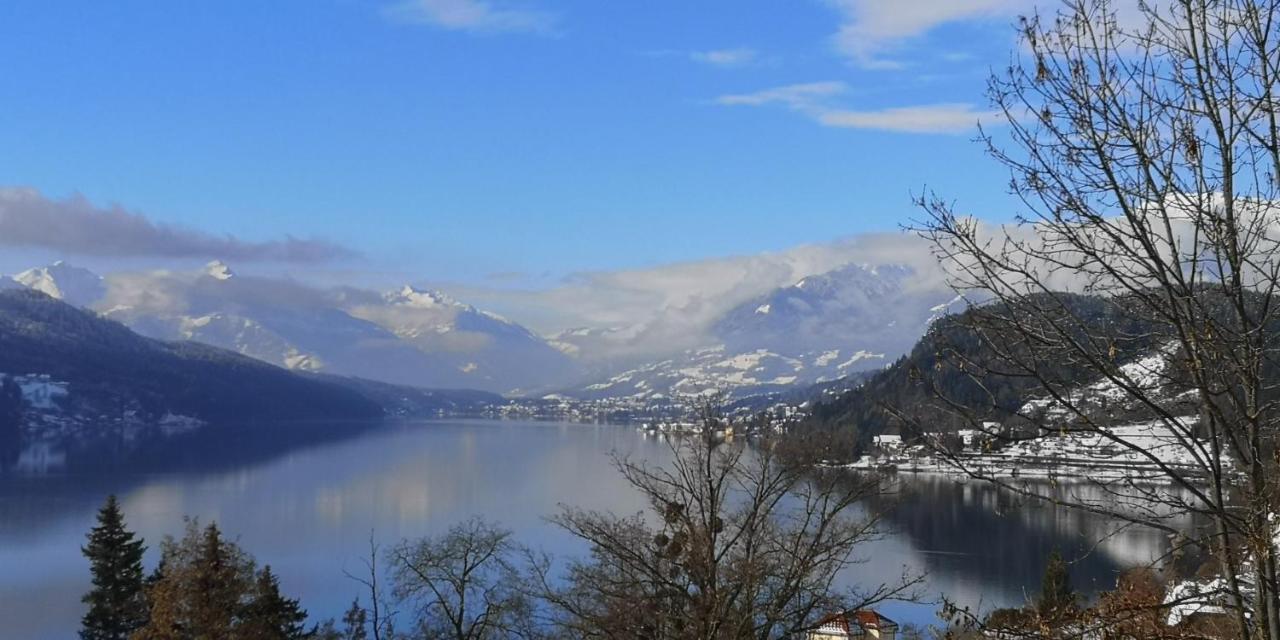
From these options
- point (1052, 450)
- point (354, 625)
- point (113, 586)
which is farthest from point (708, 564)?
point (354, 625)

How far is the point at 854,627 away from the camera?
16.9 m

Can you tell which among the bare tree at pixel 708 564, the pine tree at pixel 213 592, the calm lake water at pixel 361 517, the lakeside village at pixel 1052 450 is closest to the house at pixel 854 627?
the bare tree at pixel 708 564

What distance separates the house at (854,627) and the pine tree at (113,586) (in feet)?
53.0

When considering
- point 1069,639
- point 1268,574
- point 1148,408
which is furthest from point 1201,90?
point 1069,639

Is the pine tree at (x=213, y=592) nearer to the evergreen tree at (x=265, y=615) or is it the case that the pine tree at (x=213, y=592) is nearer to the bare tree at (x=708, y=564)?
the evergreen tree at (x=265, y=615)

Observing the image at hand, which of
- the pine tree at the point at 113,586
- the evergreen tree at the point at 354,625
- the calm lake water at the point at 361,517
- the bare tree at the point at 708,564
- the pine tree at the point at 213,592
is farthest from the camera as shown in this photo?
the calm lake water at the point at 361,517

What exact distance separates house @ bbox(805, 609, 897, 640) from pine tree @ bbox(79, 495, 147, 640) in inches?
636

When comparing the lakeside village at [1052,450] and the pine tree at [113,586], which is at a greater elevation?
the lakeside village at [1052,450]

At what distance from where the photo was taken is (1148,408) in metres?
3.80

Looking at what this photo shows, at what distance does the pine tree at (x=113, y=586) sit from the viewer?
964 inches

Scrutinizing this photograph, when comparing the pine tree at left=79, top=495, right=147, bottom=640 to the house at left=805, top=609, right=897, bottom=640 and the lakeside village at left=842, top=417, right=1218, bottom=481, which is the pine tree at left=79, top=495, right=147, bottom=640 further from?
the lakeside village at left=842, top=417, right=1218, bottom=481

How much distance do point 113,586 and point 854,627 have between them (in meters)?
17.7

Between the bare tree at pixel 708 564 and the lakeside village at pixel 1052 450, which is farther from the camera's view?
the bare tree at pixel 708 564

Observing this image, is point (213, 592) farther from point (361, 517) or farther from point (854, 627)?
point (361, 517)
